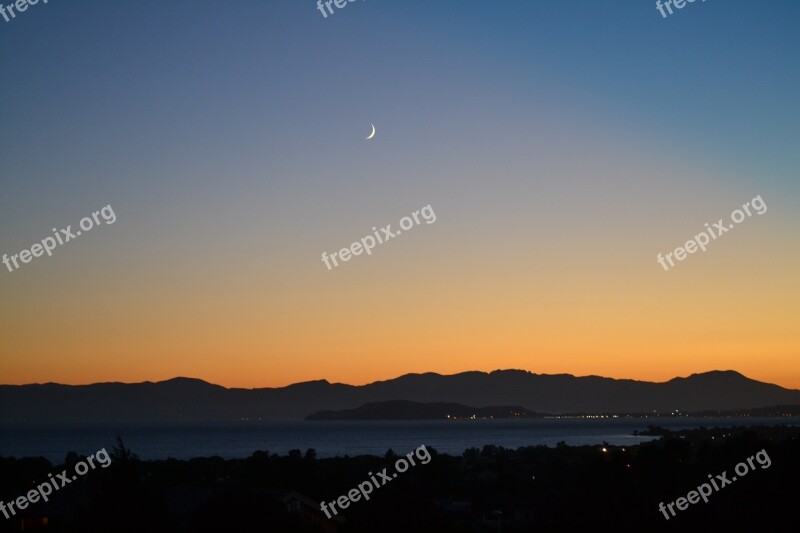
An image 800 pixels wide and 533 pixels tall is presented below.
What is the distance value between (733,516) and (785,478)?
5.42 metres

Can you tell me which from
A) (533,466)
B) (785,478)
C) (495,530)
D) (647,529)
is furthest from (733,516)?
(533,466)

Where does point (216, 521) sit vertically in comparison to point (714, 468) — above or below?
above

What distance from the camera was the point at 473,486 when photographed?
1670 inches

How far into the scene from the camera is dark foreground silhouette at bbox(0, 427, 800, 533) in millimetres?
16992

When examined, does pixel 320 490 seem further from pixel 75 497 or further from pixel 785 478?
→ pixel 785 478

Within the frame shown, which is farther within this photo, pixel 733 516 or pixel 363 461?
pixel 363 461

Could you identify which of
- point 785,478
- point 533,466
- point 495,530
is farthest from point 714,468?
point 533,466

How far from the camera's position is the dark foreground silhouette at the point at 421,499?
17.0m

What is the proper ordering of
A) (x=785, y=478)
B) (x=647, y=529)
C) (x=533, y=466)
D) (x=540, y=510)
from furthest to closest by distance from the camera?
(x=533, y=466) < (x=540, y=510) < (x=785, y=478) < (x=647, y=529)

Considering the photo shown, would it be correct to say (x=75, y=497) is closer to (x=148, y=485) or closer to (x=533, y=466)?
(x=148, y=485)

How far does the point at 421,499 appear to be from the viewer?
1321 inches

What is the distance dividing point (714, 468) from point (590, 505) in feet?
45.3

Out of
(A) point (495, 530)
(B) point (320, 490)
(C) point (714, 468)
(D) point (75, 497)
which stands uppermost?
(D) point (75, 497)

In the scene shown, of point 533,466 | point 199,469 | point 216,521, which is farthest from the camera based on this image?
point 533,466
